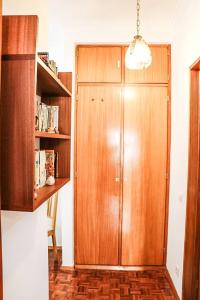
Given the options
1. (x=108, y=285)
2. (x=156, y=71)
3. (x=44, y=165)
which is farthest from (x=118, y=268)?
(x=156, y=71)

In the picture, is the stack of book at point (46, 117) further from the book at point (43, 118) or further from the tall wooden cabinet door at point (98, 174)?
the tall wooden cabinet door at point (98, 174)

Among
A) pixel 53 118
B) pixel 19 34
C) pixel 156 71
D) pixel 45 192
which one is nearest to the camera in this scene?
pixel 19 34

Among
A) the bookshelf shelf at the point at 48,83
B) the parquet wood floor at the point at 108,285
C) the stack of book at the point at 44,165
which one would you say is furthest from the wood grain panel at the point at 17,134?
the parquet wood floor at the point at 108,285

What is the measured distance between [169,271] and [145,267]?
1.00ft

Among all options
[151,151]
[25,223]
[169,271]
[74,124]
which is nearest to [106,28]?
[74,124]

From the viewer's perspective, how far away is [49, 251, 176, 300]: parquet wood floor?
2.34 m

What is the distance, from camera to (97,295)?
7.73ft

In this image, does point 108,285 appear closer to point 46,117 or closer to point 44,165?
point 44,165

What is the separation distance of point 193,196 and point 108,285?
1.36 m

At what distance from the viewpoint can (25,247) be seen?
1.23 metres

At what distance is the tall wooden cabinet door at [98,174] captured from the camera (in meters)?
2.78

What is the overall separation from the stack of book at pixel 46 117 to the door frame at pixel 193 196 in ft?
3.88

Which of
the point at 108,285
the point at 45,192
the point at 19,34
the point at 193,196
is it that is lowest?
the point at 108,285

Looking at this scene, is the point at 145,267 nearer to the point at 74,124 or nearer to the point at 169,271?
the point at 169,271
